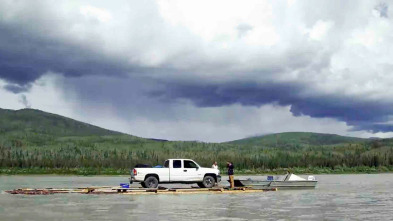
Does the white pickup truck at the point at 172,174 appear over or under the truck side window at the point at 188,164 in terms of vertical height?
under

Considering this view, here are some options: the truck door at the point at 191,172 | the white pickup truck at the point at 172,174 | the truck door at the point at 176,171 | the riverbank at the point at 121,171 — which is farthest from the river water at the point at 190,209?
the riverbank at the point at 121,171

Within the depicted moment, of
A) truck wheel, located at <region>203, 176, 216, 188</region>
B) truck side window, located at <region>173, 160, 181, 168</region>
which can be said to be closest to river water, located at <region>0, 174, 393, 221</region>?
truck side window, located at <region>173, 160, 181, 168</region>

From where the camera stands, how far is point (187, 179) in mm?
42812

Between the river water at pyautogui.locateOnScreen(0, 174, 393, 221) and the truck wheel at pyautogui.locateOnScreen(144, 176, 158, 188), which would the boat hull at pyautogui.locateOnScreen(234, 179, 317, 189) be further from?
the river water at pyautogui.locateOnScreen(0, 174, 393, 221)

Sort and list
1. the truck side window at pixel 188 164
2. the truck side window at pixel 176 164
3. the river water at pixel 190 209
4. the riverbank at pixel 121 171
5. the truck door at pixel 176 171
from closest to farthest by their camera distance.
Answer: the river water at pixel 190 209, the truck door at pixel 176 171, the truck side window at pixel 176 164, the truck side window at pixel 188 164, the riverbank at pixel 121 171

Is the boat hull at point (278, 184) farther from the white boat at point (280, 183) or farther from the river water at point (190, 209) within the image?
the river water at point (190, 209)

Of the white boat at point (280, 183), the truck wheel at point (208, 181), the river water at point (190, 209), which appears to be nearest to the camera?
the river water at point (190, 209)

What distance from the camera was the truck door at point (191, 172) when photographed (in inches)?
1682

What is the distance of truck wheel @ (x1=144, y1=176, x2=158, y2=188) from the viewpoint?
4191 centimetres

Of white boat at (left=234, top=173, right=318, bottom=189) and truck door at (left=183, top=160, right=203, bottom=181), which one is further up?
truck door at (left=183, top=160, right=203, bottom=181)

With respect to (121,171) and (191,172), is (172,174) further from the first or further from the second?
(121,171)

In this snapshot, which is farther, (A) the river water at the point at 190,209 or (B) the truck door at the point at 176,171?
(B) the truck door at the point at 176,171

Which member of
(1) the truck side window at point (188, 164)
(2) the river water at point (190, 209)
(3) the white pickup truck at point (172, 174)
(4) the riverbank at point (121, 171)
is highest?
(4) the riverbank at point (121, 171)

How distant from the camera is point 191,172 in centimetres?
4288
